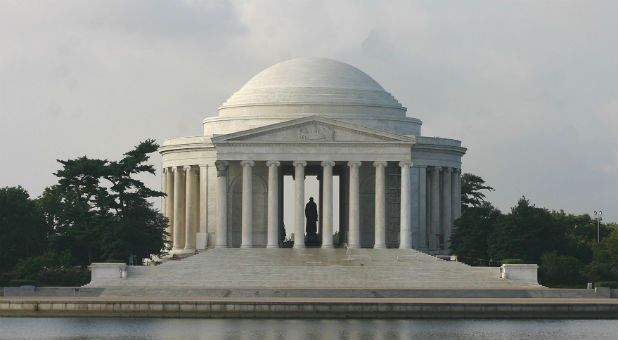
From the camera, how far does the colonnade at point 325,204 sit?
505 ft

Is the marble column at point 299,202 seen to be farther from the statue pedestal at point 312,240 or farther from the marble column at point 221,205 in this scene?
the statue pedestal at point 312,240

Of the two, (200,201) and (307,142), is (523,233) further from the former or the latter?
(200,201)

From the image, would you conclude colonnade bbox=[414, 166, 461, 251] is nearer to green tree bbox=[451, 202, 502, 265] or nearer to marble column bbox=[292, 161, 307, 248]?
green tree bbox=[451, 202, 502, 265]

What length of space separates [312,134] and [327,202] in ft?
21.2

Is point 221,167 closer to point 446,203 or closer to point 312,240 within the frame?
point 312,240

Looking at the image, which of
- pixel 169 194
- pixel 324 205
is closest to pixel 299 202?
pixel 324 205

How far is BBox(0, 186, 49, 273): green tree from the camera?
155875 mm

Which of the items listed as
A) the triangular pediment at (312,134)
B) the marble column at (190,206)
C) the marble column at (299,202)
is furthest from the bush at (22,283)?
the marble column at (190,206)

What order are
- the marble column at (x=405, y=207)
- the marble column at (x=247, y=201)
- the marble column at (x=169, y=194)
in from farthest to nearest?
the marble column at (x=169, y=194) < the marble column at (x=247, y=201) < the marble column at (x=405, y=207)

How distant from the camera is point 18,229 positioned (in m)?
158

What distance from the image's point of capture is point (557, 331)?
10975 centimetres

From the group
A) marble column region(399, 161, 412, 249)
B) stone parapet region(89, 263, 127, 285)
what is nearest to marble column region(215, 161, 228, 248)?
marble column region(399, 161, 412, 249)

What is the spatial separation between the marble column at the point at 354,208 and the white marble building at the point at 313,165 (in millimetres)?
93

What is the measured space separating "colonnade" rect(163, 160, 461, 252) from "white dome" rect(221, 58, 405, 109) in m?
8.17
